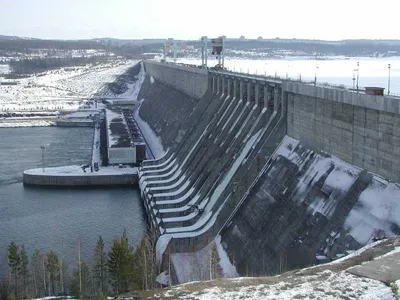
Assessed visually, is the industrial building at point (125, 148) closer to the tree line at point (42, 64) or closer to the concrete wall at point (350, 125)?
the concrete wall at point (350, 125)

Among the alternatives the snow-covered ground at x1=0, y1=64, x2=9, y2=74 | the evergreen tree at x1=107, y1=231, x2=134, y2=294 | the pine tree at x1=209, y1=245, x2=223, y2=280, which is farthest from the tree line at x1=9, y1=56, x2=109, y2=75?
the evergreen tree at x1=107, y1=231, x2=134, y2=294

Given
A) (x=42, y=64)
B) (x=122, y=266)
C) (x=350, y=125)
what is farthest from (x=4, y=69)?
(x=350, y=125)

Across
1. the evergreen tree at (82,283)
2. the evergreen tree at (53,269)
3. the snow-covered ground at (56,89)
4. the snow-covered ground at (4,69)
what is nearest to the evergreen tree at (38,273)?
the evergreen tree at (53,269)

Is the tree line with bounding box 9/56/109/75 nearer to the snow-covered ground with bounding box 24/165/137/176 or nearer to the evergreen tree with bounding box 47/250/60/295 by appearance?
the snow-covered ground with bounding box 24/165/137/176

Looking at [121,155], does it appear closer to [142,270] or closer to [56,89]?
[142,270]

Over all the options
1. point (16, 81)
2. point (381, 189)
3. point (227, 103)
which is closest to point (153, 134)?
point (227, 103)
